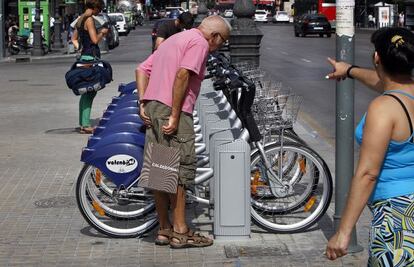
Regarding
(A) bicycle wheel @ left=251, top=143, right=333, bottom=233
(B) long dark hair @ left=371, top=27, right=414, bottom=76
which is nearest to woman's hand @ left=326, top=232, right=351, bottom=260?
(B) long dark hair @ left=371, top=27, right=414, bottom=76

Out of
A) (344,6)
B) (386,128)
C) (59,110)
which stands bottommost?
(59,110)

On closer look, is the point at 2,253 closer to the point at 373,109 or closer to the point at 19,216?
the point at 19,216

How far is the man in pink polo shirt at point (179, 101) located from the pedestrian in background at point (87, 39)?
600 centimetres

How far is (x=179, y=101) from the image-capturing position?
6.75 metres

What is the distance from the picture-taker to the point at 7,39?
151 feet

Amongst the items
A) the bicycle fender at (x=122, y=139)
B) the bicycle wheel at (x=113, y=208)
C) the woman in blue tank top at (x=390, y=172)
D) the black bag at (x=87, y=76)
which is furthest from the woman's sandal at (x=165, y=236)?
the black bag at (x=87, y=76)

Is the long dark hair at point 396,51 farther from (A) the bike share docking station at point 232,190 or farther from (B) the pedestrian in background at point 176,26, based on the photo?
(B) the pedestrian in background at point 176,26

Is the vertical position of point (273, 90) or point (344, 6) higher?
point (344, 6)

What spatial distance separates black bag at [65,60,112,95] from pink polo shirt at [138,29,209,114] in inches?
248

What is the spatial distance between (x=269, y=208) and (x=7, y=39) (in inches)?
1578

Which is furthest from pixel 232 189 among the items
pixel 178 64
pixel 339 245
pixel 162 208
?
pixel 339 245

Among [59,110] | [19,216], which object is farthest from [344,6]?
[59,110]

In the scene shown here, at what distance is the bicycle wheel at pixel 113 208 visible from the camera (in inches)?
287

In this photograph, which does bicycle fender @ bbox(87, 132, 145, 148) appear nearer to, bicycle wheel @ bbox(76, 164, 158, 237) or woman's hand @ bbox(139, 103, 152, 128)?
bicycle wheel @ bbox(76, 164, 158, 237)
